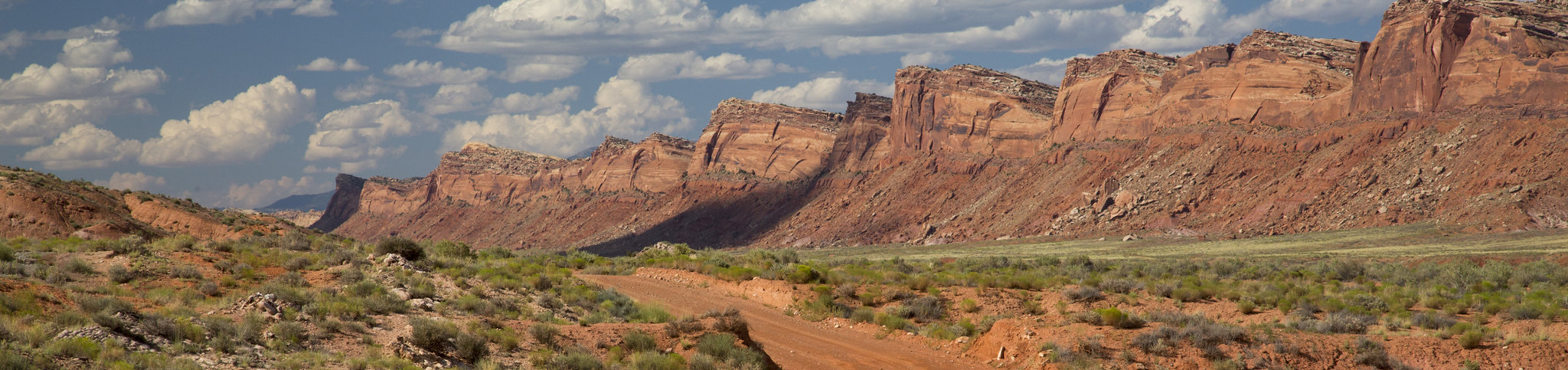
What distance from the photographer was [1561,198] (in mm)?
60281

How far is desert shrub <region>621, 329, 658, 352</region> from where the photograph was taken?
1528 centimetres

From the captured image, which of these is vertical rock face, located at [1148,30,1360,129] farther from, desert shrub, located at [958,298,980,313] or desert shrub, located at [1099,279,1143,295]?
desert shrub, located at [958,298,980,313]

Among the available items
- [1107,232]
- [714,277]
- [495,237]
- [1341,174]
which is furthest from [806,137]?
[714,277]

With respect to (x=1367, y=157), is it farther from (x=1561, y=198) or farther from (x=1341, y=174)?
(x=1561, y=198)

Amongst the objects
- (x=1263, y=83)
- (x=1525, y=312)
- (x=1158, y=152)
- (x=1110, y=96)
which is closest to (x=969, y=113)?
(x=1110, y=96)

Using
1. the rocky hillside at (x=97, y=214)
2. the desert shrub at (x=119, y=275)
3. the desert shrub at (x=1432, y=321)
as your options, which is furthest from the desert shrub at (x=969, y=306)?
the rocky hillside at (x=97, y=214)

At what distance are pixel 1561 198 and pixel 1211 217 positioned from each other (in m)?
23.1

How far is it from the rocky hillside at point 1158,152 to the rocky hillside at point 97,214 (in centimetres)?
6460

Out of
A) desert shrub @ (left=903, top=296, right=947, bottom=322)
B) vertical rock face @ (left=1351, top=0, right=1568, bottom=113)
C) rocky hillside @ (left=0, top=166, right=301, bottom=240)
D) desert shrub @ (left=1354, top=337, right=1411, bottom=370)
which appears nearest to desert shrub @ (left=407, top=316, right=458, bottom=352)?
desert shrub @ (left=903, top=296, right=947, bottom=322)

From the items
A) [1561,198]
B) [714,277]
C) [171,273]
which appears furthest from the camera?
[1561,198]

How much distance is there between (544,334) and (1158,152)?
87.0 metres

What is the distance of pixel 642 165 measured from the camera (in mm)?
164500

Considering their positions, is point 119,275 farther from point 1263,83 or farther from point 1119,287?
point 1263,83

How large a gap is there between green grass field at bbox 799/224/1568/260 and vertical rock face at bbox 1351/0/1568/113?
1559 centimetres
